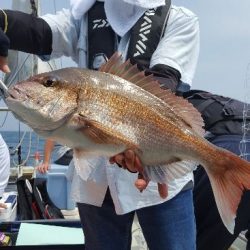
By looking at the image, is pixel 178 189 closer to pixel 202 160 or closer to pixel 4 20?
pixel 202 160

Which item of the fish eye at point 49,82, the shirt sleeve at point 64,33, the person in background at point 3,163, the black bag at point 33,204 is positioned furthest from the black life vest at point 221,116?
the black bag at point 33,204

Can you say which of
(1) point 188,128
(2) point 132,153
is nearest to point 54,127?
(2) point 132,153

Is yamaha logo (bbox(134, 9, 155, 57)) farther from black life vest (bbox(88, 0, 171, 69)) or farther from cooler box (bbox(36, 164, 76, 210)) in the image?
cooler box (bbox(36, 164, 76, 210))

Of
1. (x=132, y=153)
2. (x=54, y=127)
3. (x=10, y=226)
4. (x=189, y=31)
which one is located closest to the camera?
(x=54, y=127)

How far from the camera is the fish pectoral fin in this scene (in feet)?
5.62

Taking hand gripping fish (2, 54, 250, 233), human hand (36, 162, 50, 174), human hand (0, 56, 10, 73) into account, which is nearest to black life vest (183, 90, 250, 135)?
hand gripping fish (2, 54, 250, 233)

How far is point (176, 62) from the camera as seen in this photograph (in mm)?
1980

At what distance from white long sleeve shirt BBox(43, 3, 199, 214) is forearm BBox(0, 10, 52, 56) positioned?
3 centimetres

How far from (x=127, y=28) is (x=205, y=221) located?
1330 mm

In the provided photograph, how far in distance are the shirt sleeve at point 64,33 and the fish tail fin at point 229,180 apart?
86 cm

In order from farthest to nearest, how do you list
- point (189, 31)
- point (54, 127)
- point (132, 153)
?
1. point (189, 31)
2. point (132, 153)
3. point (54, 127)

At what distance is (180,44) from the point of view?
2.02 metres

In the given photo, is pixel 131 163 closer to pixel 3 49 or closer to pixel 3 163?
pixel 3 49

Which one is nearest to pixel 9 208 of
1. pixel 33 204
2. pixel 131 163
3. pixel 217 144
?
pixel 33 204
